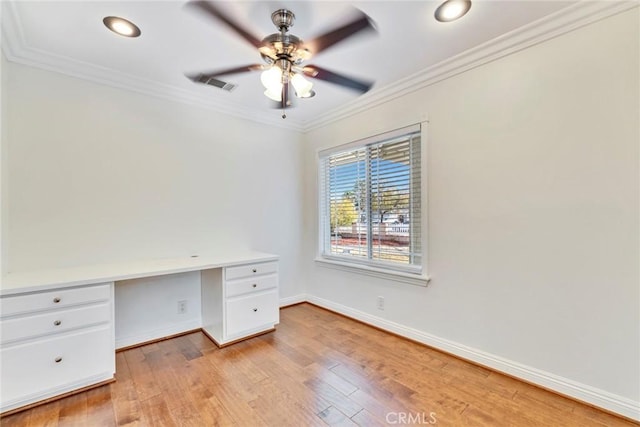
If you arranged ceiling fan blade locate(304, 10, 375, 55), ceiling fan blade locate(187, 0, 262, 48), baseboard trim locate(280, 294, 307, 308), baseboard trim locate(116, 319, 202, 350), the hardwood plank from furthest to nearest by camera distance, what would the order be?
baseboard trim locate(280, 294, 307, 308)
baseboard trim locate(116, 319, 202, 350)
the hardwood plank
ceiling fan blade locate(304, 10, 375, 55)
ceiling fan blade locate(187, 0, 262, 48)

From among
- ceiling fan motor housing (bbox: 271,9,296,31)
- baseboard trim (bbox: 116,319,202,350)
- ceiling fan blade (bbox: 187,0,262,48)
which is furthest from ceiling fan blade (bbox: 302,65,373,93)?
baseboard trim (bbox: 116,319,202,350)

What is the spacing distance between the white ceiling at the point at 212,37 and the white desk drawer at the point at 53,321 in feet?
6.36

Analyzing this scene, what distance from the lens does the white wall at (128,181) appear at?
225 cm

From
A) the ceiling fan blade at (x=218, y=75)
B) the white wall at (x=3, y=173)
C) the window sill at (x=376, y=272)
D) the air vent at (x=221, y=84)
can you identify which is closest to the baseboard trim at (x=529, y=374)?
the window sill at (x=376, y=272)

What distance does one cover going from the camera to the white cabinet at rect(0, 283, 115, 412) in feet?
5.75

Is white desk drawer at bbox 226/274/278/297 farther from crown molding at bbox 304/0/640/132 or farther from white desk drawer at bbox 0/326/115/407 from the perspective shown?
crown molding at bbox 304/0/640/132

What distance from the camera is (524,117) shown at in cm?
207

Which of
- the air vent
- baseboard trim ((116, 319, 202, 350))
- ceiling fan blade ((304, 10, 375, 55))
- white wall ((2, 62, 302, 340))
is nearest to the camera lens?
ceiling fan blade ((304, 10, 375, 55))

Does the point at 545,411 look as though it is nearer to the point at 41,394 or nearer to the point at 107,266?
the point at 41,394

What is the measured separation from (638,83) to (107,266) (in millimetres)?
3945

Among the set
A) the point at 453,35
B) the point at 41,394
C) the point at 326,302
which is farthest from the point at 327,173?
the point at 41,394

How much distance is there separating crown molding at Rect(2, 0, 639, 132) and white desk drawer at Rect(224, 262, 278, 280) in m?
1.78

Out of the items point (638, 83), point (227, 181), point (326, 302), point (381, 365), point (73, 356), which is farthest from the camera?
point (326, 302)

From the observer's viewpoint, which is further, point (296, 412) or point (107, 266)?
point (107, 266)
